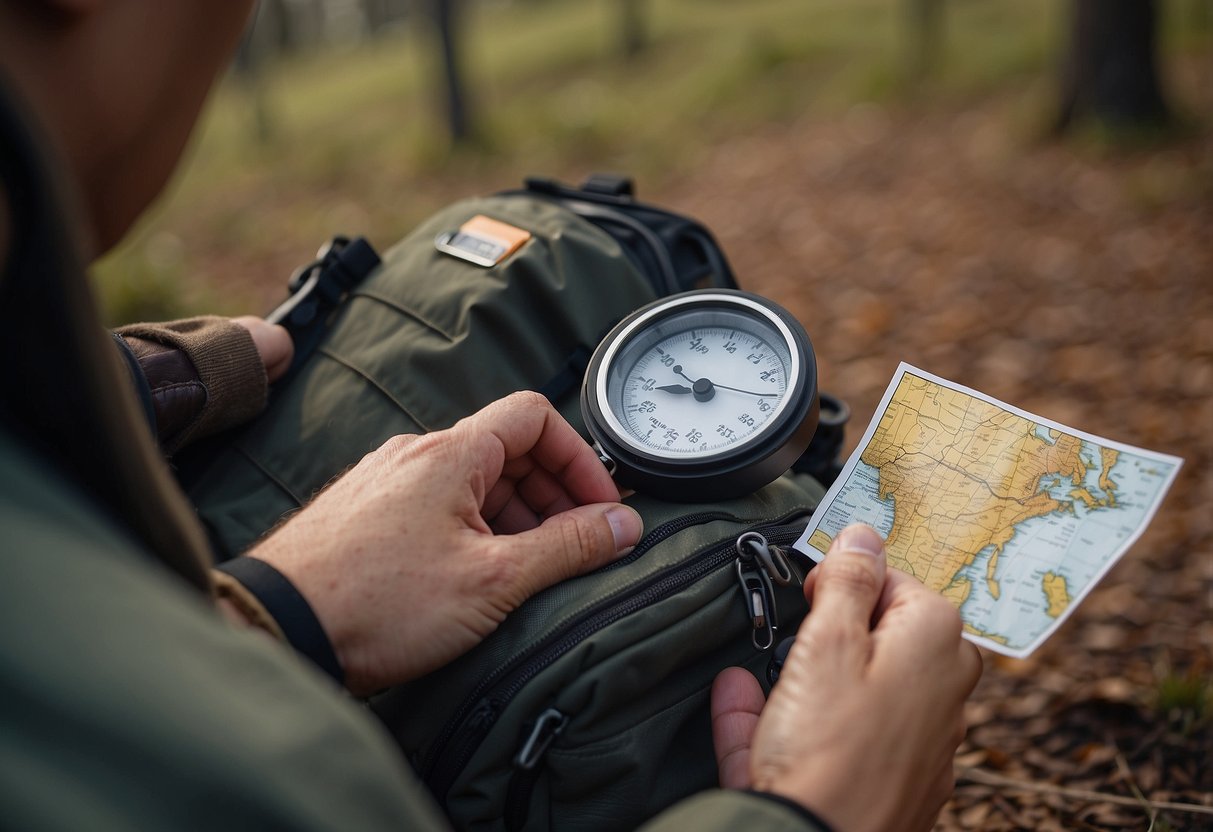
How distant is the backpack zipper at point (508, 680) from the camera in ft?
4.91

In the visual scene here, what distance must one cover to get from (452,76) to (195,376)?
7.53m

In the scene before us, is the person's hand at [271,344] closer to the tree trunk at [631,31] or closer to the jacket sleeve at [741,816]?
the jacket sleeve at [741,816]

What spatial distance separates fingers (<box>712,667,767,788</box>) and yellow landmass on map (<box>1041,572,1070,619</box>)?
47 cm

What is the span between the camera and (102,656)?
0.78 meters

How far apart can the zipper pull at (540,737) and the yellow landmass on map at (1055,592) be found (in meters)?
0.76

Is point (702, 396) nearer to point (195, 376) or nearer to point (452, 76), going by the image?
point (195, 376)

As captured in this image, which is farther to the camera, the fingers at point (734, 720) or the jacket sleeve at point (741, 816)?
the fingers at point (734, 720)

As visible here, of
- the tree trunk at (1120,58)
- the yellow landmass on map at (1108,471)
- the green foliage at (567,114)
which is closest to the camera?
the yellow landmass on map at (1108,471)

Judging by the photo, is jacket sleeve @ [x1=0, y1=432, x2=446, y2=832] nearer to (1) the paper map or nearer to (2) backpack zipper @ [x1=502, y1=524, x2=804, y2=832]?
(2) backpack zipper @ [x1=502, y1=524, x2=804, y2=832]

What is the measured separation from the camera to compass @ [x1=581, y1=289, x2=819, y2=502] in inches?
67.0

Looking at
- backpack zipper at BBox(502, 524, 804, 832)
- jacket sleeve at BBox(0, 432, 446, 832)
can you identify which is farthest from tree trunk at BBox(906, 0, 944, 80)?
jacket sleeve at BBox(0, 432, 446, 832)

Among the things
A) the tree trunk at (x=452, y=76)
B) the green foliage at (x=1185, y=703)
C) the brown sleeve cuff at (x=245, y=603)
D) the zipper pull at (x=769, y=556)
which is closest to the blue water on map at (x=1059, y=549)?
the zipper pull at (x=769, y=556)

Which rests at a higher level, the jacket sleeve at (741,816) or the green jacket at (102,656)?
the green jacket at (102,656)

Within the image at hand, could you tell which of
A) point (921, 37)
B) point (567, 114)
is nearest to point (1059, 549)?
point (921, 37)
